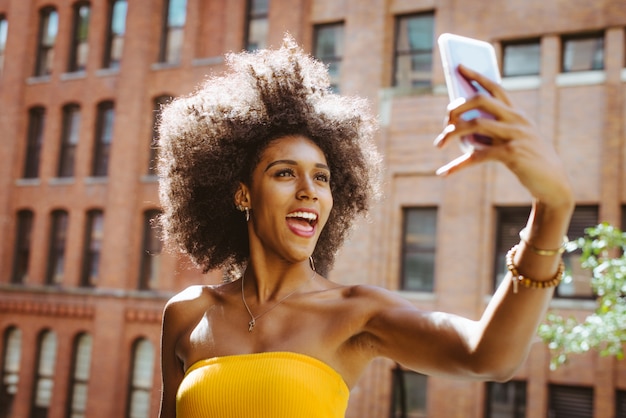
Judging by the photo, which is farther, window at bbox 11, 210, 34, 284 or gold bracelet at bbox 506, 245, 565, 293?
window at bbox 11, 210, 34, 284

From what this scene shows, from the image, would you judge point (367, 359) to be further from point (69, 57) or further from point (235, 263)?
point (69, 57)

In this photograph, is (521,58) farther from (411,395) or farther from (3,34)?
(3,34)

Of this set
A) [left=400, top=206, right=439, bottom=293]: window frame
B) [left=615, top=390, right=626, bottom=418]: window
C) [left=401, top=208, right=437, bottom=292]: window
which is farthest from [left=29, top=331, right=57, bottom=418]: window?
[left=615, top=390, right=626, bottom=418]: window

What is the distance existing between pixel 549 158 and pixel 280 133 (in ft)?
4.57

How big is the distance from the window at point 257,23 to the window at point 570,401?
1047 centimetres

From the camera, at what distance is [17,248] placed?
2302 centimetres

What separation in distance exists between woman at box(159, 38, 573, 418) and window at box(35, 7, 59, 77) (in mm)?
21727

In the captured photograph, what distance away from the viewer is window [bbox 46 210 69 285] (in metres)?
22.4

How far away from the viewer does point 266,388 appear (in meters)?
2.44

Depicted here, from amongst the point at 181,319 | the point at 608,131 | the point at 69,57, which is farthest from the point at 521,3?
the point at 181,319

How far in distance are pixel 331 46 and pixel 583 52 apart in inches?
225

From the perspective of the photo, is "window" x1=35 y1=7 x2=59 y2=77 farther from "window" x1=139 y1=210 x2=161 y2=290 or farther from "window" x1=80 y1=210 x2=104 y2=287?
"window" x1=139 y1=210 x2=161 y2=290

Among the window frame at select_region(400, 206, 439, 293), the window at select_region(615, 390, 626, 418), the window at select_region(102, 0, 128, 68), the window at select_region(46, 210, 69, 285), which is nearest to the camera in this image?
the window at select_region(615, 390, 626, 418)

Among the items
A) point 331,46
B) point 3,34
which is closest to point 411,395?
point 331,46
